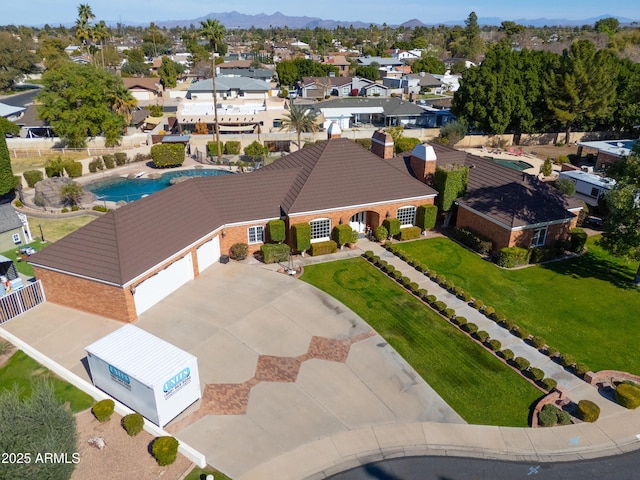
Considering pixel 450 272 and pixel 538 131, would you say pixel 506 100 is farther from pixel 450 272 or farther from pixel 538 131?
pixel 450 272

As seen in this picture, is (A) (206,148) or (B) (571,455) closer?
(B) (571,455)

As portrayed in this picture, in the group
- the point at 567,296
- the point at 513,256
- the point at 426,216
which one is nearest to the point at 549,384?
the point at 567,296

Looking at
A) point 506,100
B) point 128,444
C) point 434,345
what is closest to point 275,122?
point 506,100

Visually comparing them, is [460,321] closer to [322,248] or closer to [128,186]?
[322,248]

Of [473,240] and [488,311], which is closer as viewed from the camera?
[488,311]

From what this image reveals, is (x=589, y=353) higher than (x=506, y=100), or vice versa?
(x=506, y=100)

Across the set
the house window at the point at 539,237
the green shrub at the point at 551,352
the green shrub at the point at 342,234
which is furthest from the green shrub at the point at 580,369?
the green shrub at the point at 342,234

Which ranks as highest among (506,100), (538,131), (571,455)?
(506,100)

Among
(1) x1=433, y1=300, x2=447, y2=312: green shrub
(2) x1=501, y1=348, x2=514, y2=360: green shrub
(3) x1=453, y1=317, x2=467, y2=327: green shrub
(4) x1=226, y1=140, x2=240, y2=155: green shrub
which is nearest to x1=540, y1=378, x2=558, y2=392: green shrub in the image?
(2) x1=501, y1=348, x2=514, y2=360: green shrub
